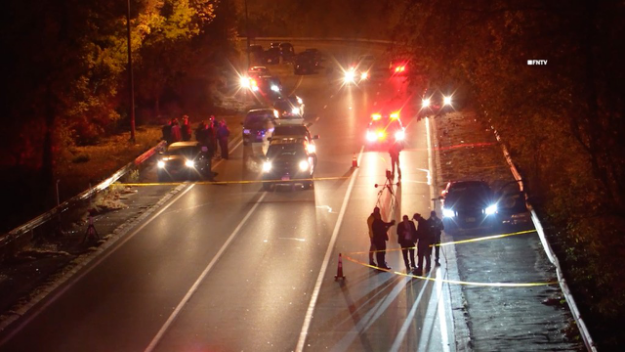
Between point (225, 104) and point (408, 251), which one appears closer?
point (408, 251)

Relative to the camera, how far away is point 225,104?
53.9 m

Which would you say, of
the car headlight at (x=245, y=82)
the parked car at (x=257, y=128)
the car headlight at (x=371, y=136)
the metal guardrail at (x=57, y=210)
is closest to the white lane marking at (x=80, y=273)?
the metal guardrail at (x=57, y=210)

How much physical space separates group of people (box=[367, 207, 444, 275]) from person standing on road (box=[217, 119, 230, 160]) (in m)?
15.7

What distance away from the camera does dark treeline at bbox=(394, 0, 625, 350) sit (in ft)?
57.1

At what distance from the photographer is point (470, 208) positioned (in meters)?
23.4

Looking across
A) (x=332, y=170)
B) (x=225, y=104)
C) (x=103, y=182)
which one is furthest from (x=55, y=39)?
(x=225, y=104)

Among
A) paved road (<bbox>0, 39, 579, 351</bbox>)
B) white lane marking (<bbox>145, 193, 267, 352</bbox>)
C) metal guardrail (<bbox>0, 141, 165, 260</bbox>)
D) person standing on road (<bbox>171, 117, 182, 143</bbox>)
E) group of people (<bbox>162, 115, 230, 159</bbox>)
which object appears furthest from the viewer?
person standing on road (<bbox>171, 117, 182, 143</bbox>)

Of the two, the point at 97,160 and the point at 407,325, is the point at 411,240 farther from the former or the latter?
the point at 97,160

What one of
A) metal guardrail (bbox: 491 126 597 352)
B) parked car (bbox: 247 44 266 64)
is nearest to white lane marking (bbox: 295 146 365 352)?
metal guardrail (bbox: 491 126 597 352)

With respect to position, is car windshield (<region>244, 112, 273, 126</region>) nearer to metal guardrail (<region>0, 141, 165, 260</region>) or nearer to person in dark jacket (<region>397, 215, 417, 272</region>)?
metal guardrail (<region>0, 141, 165, 260</region>)

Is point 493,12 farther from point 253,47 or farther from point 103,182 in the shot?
point 253,47

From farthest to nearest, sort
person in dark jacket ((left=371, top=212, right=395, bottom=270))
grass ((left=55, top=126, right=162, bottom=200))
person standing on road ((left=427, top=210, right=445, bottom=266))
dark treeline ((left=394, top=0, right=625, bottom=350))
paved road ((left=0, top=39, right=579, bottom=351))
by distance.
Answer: grass ((left=55, top=126, right=162, bottom=200)) < person in dark jacket ((left=371, top=212, right=395, bottom=270)) < person standing on road ((left=427, top=210, right=445, bottom=266)) < dark treeline ((left=394, top=0, right=625, bottom=350)) < paved road ((left=0, top=39, right=579, bottom=351))

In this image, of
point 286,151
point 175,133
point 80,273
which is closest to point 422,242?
point 80,273

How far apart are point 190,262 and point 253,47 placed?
57.4m
